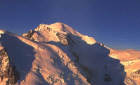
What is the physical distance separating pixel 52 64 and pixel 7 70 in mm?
7495

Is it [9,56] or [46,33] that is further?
[46,33]

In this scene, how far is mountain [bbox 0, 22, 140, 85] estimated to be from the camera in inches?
822

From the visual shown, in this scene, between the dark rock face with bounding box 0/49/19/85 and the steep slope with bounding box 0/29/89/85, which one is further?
the steep slope with bounding box 0/29/89/85

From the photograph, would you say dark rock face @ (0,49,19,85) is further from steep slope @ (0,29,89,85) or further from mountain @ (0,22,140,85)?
steep slope @ (0,29,89,85)

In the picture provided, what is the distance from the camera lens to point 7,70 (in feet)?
66.3

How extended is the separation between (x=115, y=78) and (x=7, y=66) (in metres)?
27.6

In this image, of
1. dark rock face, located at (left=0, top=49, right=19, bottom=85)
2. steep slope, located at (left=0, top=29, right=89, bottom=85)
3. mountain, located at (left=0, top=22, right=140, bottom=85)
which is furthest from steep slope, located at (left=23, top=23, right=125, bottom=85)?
dark rock face, located at (left=0, top=49, right=19, bottom=85)

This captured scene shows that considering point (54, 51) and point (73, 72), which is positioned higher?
point (54, 51)

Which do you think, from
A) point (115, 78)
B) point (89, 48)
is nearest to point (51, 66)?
point (115, 78)

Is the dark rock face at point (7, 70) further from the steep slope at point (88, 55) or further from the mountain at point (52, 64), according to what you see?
the steep slope at point (88, 55)

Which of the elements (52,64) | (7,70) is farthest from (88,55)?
(7,70)

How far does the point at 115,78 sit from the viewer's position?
39312 millimetres

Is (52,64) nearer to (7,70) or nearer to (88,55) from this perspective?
(7,70)

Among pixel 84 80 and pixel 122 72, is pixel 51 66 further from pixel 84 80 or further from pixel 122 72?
pixel 122 72
